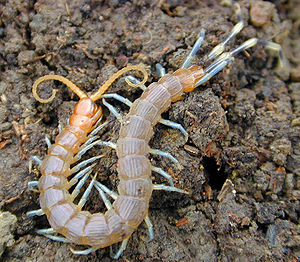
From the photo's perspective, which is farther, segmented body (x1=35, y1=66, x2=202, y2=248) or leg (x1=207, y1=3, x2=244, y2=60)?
leg (x1=207, y1=3, x2=244, y2=60)

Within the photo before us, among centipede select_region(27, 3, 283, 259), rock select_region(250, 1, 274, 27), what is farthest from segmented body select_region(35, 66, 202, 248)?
rock select_region(250, 1, 274, 27)

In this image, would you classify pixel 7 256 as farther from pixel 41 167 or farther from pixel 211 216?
pixel 211 216

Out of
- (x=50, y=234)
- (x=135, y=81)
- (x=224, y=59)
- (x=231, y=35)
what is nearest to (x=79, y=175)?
(x=50, y=234)

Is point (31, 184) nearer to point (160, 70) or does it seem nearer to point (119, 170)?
point (119, 170)

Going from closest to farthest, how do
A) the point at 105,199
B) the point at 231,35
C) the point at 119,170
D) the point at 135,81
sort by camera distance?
the point at 119,170, the point at 105,199, the point at 135,81, the point at 231,35

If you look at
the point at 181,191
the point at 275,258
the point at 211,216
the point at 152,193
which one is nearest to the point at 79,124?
the point at 152,193

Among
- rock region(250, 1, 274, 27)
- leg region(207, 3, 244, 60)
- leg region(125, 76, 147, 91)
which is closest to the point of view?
leg region(125, 76, 147, 91)

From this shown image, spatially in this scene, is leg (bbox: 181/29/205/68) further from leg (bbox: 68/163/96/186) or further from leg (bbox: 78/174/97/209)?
leg (bbox: 78/174/97/209)

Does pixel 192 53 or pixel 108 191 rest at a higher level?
pixel 192 53
